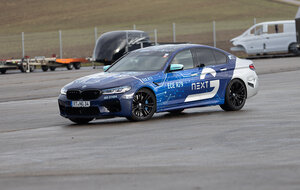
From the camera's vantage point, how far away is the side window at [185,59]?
16.0m

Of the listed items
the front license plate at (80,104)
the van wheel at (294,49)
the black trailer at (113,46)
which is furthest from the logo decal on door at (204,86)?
the van wheel at (294,49)

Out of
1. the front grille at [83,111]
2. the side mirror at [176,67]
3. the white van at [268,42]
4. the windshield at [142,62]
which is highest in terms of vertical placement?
the white van at [268,42]

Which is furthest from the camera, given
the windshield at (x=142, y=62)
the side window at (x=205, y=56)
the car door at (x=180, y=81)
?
the side window at (x=205, y=56)

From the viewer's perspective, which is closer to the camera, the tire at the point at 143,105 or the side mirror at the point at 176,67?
the tire at the point at 143,105

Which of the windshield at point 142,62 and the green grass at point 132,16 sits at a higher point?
the green grass at point 132,16

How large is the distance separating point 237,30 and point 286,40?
26438 mm

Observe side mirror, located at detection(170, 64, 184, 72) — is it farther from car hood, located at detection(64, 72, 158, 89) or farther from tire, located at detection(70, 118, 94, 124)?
tire, located at detection(70, 118, 94, 124)

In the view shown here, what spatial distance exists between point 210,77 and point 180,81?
83cm

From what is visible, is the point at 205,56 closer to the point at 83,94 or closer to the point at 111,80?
the point at 111,80

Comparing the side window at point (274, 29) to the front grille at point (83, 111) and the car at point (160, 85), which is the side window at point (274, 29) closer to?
the car at point (160, 85)

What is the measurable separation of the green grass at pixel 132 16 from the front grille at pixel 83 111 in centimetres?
5350

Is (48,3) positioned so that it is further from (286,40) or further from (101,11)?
(286,40)

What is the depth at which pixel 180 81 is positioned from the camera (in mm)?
15539

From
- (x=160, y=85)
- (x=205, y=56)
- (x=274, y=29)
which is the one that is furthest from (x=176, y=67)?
(x=274, y=29)
